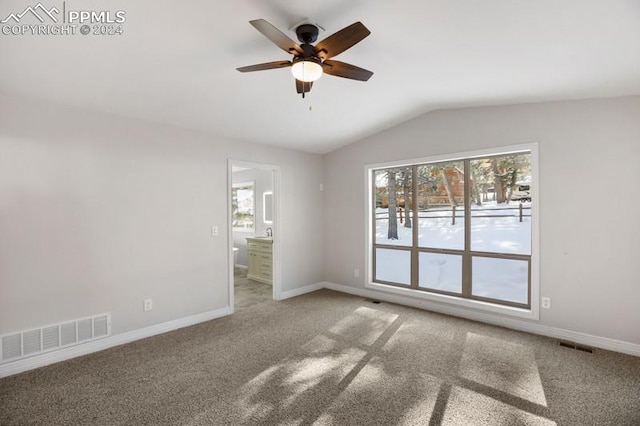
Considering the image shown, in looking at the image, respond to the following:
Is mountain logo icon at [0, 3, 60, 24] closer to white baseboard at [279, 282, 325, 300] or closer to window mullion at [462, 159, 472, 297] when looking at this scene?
white baseboard at [279, 282, 325, 300]

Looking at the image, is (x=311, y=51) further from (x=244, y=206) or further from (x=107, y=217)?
(x=244, y=206)

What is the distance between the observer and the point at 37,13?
6.29ft

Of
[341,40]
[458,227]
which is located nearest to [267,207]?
[458,227]

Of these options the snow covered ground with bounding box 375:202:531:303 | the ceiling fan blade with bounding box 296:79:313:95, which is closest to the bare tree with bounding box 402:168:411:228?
the snow covered ground with bounding box 375:202:531:303

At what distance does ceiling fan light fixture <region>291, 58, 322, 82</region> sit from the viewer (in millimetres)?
2072

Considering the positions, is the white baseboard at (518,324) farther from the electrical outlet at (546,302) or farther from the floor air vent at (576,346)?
the electrical outlet at (546,302)

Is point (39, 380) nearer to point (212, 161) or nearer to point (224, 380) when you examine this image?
point (224, 380)

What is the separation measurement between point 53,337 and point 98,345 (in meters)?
0.39

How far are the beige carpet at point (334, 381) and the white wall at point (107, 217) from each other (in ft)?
1.66

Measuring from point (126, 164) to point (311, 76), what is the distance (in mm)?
2360

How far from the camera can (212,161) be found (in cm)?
399

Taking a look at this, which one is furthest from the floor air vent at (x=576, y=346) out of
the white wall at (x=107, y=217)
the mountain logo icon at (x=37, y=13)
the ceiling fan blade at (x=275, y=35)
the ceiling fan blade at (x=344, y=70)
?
the mountain logo icon at (x=37, y=13)

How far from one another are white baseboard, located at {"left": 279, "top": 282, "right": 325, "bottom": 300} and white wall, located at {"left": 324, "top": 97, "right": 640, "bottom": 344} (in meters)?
3.24

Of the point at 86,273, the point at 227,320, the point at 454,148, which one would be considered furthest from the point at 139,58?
the point at 454,148
